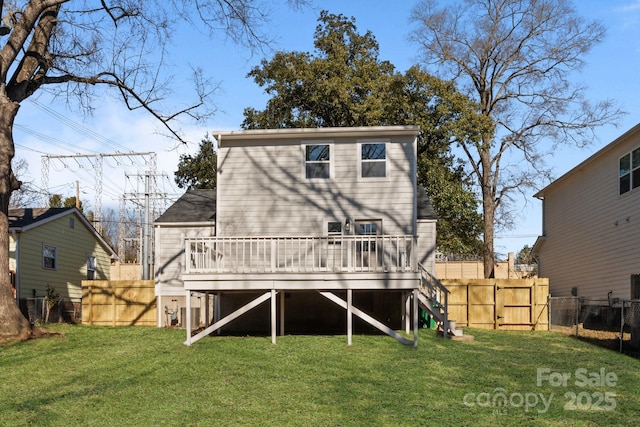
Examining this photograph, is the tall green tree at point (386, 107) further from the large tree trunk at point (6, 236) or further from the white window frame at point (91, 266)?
the large tree trunk at point (6, 236)

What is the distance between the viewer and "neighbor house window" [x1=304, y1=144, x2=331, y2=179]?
17344 millimetres

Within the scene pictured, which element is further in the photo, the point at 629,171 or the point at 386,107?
the point at 386,107

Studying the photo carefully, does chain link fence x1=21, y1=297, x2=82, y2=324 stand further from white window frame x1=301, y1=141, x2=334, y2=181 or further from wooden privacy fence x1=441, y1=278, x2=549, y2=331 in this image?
wooden privacy fence x1=441, y1=278, x2=549, y2=331

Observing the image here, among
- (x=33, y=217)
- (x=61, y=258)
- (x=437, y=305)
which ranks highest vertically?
(x=33, y=217)

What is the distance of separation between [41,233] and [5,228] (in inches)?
299

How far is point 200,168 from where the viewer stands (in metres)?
36.0

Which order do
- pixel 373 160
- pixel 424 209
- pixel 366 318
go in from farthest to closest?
1. pixel 424 209
2. pixel 373 160
3. pixel 366 318

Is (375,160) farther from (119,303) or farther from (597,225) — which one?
(119,303)

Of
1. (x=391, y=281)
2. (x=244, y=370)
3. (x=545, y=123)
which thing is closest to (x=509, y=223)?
(x=545, y=123)

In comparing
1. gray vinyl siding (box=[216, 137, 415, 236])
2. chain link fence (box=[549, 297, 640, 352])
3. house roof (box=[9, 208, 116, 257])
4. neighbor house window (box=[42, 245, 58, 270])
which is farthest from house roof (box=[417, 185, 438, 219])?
neighbor house window (box=[42, 245, 58, 270])

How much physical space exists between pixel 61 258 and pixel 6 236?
8.86 meters

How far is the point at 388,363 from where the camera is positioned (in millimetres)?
11594

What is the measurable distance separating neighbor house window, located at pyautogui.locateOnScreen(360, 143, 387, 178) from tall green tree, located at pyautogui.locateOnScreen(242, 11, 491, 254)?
29.1ft

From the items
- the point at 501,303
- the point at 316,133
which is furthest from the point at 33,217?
the point at 501,303
